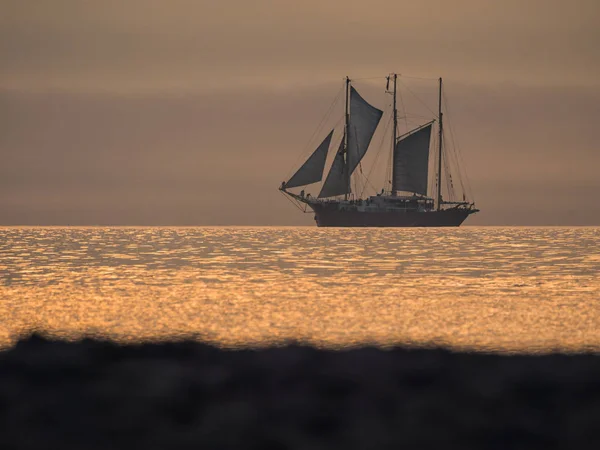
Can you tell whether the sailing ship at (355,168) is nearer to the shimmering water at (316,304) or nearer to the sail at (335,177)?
the sail at (335,177)

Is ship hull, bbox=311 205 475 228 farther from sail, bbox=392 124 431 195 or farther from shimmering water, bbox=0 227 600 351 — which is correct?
shimmering water, bbox=0 227 600 351

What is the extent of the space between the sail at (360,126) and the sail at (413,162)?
5.99 meters

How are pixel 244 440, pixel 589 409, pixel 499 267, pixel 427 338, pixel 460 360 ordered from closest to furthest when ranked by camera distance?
pixel 244 440, pixel 589 409, pixel 460 360, pixel 427 338, pixel 499 267

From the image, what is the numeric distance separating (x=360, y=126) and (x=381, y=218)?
80.8 feet

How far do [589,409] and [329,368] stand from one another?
3492mm

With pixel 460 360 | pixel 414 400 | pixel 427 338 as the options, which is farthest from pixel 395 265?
pixel 414 400

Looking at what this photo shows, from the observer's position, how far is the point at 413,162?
495 feet

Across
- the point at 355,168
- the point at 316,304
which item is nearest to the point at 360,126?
the point at 355,168

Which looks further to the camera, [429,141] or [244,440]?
[429,141]

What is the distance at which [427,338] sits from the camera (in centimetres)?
1886

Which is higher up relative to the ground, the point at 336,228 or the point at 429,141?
the point at 429,141

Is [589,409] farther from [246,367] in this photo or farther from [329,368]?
[246,367]

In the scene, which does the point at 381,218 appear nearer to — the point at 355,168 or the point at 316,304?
the point at 355,168

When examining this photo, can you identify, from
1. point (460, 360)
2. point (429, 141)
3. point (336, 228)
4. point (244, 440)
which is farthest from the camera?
point (336, 228)
